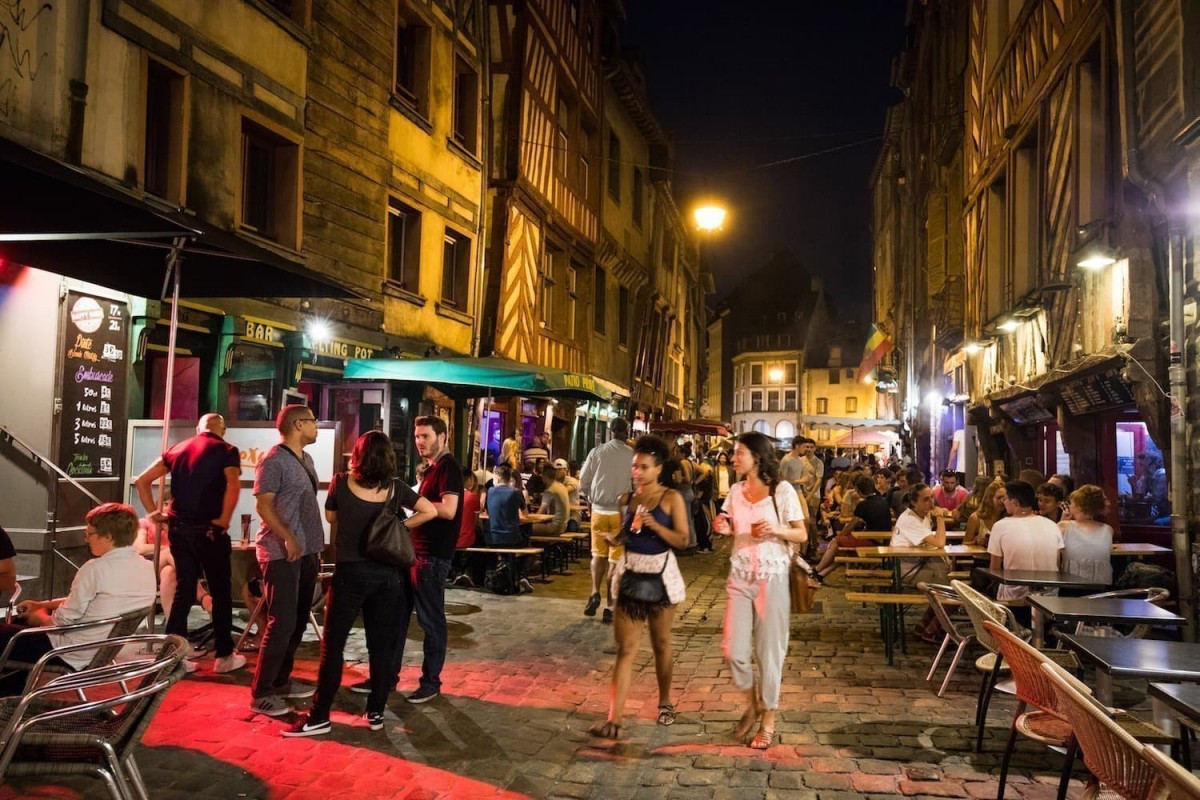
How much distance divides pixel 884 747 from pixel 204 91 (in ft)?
28.2

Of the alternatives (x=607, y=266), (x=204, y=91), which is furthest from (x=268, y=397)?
(x=607, y=266)

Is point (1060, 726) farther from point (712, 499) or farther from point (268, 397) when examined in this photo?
point (712, 499)

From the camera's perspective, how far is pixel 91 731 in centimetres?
341

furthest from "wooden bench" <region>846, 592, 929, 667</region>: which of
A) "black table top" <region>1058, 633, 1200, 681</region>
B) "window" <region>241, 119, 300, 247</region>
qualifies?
"window" <region>241, 119, 300, 247</region>

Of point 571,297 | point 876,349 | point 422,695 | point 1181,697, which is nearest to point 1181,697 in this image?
point 1181,697

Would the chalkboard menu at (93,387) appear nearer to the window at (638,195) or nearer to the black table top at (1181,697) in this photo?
the black table top at (1181,697)

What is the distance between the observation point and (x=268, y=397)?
1070cm

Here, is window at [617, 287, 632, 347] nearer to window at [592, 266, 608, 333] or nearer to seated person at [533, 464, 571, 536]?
window at [592, 266, 608, 333]

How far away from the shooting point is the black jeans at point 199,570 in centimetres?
620

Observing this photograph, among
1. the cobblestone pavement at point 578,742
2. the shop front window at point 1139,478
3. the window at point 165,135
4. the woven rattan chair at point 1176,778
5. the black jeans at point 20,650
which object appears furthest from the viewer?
the shop front window at point 1139,478

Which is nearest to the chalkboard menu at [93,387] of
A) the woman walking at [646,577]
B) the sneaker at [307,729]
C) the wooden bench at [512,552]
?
the wooden bench at [512,552]

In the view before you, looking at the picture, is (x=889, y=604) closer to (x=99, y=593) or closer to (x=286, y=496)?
(x=286, y=496)

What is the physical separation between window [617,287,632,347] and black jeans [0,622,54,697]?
69.9ft

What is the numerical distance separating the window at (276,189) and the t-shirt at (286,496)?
18.8 ft
